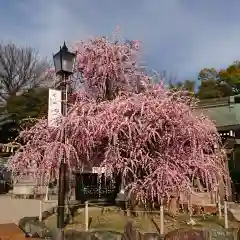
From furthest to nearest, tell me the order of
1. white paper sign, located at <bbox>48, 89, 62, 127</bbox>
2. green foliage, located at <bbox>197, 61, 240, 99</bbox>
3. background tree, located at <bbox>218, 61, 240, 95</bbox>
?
background tree, located at <bbox>218, 61, 240, 95</bbox> → green foliage, located at <bbox>197, 61, 240, 99</bbox> → white paper sign, located at <bbox>48, 89, 62, 127</bbox>

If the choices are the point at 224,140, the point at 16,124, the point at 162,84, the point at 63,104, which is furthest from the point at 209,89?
the point at 63,104

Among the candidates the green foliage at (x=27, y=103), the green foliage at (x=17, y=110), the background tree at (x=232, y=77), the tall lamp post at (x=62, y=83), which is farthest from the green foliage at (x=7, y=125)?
the tall lamp post at (x=62, y=83)

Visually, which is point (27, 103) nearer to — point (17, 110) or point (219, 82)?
point (17, 110)

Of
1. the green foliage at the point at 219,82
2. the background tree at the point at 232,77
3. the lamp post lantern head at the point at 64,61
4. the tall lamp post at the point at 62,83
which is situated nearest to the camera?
the tall lamp post at the point at 62,83

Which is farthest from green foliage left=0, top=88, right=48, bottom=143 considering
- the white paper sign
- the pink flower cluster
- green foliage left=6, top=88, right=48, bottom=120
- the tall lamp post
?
the tall lamp post

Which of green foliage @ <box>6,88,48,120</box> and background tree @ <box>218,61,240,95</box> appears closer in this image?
green foliage @ <box>6,88,48,120</box>

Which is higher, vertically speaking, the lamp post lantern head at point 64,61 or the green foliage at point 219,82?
the green foliage at point 219,82

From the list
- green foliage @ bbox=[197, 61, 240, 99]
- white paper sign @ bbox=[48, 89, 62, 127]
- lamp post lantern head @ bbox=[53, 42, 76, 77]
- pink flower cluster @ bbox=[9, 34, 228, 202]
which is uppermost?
green foliage @ bbox=[197, 61, 240, 99]

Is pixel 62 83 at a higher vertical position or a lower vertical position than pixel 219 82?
lower

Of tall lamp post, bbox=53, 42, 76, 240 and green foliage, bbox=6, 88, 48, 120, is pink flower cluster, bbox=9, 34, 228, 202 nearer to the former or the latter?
tall lamp post, bbox=53, 42, 76, 240

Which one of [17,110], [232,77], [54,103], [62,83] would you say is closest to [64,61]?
[62,83]

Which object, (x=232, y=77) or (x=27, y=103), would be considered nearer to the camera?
(x=27, y=103)

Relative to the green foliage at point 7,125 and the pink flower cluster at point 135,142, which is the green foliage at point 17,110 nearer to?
the green foliage at point 7,125

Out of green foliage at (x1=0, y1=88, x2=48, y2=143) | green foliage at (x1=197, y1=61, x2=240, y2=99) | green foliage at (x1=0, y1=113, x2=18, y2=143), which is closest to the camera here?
green foliage at (x1=0, y1=88, x2=48, y2=143)
